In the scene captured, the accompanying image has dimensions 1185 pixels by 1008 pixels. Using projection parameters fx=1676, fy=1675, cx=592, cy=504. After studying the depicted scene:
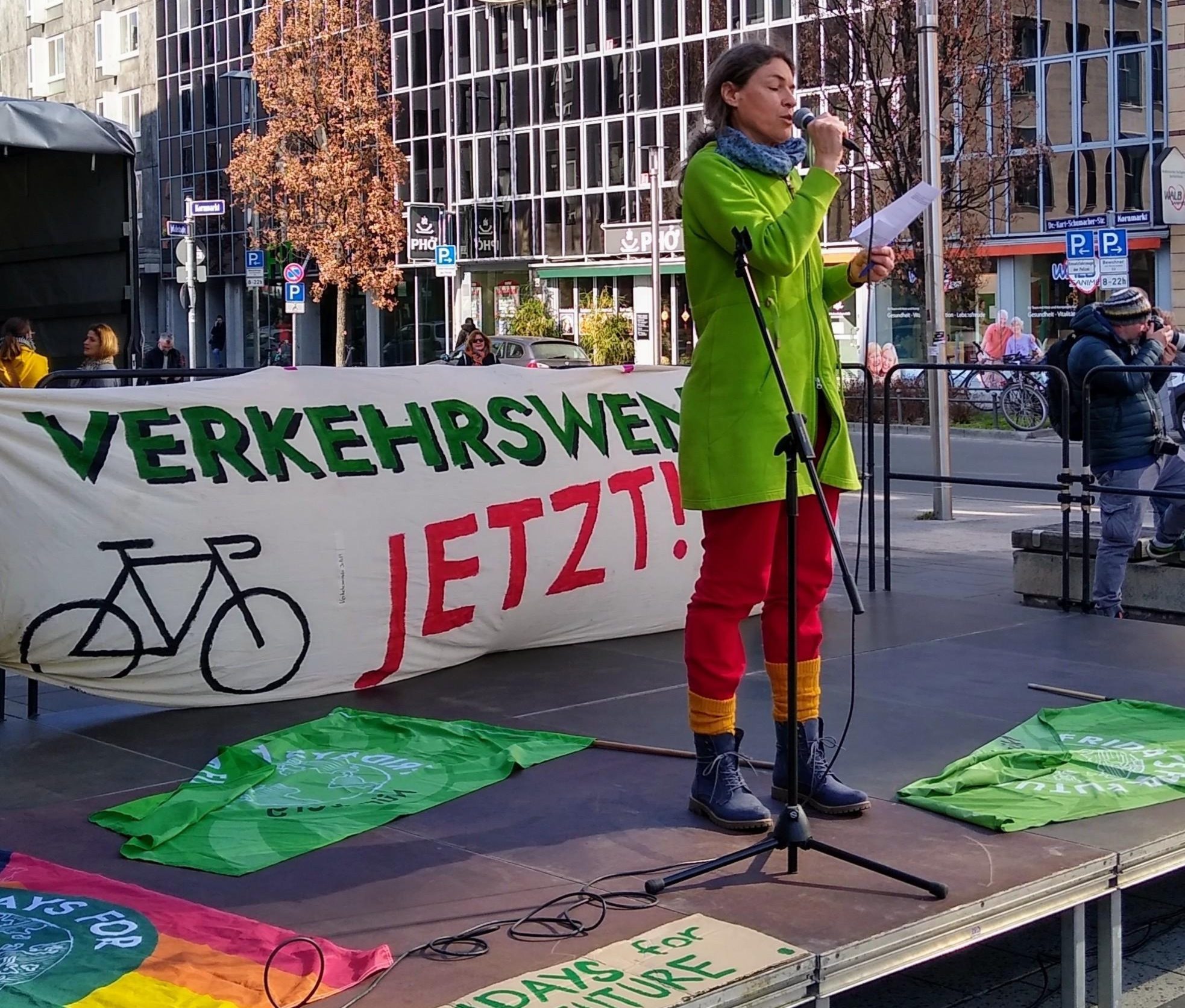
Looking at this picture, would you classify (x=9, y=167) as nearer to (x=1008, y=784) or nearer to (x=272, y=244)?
(x=1008, y=784)

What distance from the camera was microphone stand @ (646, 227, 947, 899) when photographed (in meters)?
4.07

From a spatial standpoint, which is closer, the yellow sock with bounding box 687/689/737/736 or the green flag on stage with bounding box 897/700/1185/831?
the yellow sock with bounding box 687/689/737/736

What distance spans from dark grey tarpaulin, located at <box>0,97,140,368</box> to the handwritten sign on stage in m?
9.96

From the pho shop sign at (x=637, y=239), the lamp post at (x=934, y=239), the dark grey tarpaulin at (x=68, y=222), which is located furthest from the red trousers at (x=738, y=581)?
the pho shop sign at (x=637, y=239)

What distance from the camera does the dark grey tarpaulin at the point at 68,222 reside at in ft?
40.6

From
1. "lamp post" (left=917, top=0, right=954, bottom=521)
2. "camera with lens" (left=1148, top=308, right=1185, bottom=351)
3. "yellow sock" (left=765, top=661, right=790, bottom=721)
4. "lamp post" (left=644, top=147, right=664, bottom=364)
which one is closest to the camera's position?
"yellow sock" (left=765, top=661, right=790, bottom=721)

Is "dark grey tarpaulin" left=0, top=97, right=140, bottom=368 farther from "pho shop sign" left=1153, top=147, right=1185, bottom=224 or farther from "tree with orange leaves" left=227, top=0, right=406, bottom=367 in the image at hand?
"tree with orange leaves" left=227, top=0, right=406, bottom=367

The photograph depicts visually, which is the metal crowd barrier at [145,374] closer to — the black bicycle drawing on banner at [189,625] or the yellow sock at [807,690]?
the black bicycle drawing on banner at [189,625]

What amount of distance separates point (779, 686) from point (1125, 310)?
17.5ft

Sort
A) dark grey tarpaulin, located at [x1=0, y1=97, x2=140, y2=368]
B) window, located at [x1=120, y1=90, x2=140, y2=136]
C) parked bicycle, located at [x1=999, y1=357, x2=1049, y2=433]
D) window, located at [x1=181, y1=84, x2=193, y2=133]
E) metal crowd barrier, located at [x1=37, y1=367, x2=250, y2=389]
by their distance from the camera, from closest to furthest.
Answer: metal crowd barrier, located at [x1=37, y1=367, x2=250, y2=389], dark grey tarpaulin, located at [x1=0, y1=97, x2=140, y2=368], parked bicycle, located at [x1=999, y1=357, x2=1049, y2=433], window, located at [x1=181, y1=84, x2=193, y2=133], window, located at [x1=120, y1=90, x2=140, y2=136]

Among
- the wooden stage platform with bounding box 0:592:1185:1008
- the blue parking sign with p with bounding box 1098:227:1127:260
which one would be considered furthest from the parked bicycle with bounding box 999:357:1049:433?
the wooden stage platform with bounding box 0:592:1185:1008

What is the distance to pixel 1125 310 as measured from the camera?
366 inches

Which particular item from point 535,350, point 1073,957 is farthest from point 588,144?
point 1073,957

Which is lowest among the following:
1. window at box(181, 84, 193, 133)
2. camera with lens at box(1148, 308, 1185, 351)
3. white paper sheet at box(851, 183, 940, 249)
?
camera with lens at box(1148, 308, 1185, 351)
